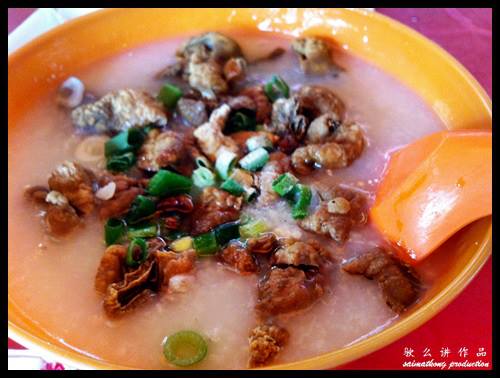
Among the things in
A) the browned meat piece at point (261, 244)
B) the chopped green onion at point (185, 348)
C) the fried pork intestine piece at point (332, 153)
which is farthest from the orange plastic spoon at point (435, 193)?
the chopped green onion at point (185, 348)

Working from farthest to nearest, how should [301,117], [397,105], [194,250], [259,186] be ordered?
[397,105] → [301,117] → [259,186] → [194,250]

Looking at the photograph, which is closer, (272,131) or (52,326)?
(52,326)

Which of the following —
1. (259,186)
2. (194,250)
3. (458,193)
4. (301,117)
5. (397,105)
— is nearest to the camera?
(458,193)

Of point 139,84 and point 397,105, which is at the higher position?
point 139,84

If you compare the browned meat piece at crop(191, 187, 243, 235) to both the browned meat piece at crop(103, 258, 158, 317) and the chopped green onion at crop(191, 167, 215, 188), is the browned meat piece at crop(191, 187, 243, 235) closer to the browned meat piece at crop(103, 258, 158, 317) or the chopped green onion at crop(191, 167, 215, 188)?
the chopped green onion at crop(191, 167, 215, 188)
